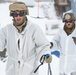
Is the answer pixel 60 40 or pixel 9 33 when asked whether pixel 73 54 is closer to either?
pixel 60 40

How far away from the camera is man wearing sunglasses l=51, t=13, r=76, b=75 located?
3.94m

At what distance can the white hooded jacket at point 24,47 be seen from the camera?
307cm

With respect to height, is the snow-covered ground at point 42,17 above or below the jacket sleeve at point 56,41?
below

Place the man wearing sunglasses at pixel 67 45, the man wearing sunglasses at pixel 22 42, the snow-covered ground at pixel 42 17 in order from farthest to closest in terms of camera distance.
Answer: the snow-covered ground at pixel 42 17 → the man wearing sunglasses at pixel 67 45 → the man wearing sunglasses at pixel 22 42

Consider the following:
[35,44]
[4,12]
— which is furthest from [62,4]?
[35,44]

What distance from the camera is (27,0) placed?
11.1m

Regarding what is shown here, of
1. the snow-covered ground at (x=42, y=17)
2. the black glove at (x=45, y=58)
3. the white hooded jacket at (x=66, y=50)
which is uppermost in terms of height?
the black glove at (x=45, y=58)

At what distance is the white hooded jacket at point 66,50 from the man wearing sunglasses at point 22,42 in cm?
86

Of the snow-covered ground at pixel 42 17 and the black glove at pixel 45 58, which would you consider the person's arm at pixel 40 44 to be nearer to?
the black glove at pixel 45 58

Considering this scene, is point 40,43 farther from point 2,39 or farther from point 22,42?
point 2,39

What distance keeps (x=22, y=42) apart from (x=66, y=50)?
40.7 inches

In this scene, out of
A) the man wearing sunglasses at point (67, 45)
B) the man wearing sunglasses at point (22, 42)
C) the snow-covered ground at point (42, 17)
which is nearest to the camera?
the man wearing sunglasses at point (22, 42)

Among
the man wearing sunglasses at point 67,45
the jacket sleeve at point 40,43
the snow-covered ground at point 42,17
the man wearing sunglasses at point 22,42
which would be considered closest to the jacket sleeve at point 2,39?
the man wearing sunglasses at point 22,42

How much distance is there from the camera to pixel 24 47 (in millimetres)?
3064
